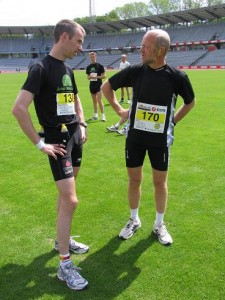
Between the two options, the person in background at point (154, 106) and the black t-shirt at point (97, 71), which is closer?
the person in background at point (154, 106)

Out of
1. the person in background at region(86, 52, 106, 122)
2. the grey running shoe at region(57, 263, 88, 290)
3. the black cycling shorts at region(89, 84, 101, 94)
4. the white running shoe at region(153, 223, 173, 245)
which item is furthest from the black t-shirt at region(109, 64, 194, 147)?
the black cycling shorts at region(89, 84, 101, 94)

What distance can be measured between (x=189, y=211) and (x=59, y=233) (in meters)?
2.09

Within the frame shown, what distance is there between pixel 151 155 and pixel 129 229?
95 centimetres

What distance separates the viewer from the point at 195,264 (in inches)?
137

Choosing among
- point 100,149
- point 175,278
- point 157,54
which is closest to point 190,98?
point 157,54

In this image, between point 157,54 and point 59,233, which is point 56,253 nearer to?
point 59,233

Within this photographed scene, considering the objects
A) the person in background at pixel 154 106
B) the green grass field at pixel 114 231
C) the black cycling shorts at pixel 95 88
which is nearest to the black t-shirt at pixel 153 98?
the person in background at pixel 154 106

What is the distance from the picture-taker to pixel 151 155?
3.81m

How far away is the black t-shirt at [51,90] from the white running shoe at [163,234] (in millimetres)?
1701

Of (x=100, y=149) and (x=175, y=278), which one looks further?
(x=100, y=149)

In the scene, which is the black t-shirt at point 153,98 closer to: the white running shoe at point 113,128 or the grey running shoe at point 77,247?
the grey running shoe at point 77,247

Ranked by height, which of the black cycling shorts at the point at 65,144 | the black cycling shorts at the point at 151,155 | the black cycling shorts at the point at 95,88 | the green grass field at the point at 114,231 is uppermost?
the black cycling shorts at the point at 65,144

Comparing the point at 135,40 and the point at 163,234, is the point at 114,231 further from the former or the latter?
the point at 135,40

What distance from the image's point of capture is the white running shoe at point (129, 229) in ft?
13.2
